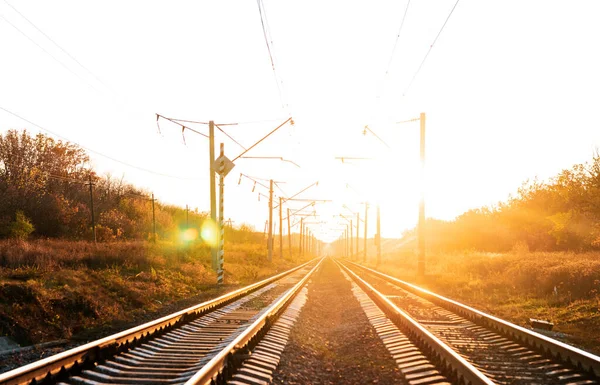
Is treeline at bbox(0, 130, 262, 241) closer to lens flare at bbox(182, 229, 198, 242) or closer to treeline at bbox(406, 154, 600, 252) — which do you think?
lens flare at bbox(182, 229, 198, 242)

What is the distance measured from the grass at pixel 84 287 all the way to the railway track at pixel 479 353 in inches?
231

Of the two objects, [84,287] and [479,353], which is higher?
[84,287]

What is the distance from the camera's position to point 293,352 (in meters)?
7.11

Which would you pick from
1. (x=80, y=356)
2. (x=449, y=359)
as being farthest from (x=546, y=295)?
(x=80, y=356)

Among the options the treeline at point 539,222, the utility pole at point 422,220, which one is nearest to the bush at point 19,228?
the utility pole at point 422,220

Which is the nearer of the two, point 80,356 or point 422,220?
point 80,356

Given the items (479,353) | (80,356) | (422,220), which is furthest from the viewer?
(422,220)

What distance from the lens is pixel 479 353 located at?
22.7 feet

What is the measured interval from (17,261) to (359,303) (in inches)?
440

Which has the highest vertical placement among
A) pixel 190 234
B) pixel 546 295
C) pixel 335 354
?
pixel 190 234

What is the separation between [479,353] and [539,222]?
47457 millimetres

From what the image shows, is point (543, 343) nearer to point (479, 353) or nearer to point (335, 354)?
point (479, 353)

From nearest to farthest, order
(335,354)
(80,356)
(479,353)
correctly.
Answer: (80,356), (479,353), (335,354)

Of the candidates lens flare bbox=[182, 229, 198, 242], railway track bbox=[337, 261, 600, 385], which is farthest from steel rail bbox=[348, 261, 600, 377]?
lens flare bbox=[182, 229, 198, 242]
